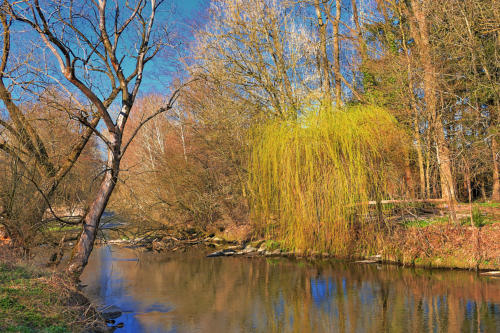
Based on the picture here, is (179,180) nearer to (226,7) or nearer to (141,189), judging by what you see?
(141,189)

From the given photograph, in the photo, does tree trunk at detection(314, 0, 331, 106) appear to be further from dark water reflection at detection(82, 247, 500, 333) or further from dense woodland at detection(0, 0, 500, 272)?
dark water reflection at detection(82, 247, 500, 333)

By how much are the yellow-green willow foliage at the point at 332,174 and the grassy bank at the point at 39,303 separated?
23.5 ft

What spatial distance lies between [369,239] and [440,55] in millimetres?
6609

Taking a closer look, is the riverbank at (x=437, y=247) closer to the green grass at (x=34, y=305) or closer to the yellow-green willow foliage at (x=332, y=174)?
the yellow-green willow foliage at (x=332, y=174)

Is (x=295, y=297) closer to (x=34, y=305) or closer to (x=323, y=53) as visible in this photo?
(x=34, y=305)

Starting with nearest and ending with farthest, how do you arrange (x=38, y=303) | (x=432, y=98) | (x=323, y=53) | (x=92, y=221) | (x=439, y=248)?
(x=38, y=303)
(x=92, y=221)
(x=439, y=248)
(x=432, y=98)
(x=323, y=53)

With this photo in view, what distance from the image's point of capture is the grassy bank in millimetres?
5996

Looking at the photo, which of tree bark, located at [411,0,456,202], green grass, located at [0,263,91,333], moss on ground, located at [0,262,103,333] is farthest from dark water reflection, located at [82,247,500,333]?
tree bark, located at [411,0,456,202]

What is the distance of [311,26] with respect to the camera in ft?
65.0

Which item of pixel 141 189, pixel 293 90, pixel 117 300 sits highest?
pixel 293 90

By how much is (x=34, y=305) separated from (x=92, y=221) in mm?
2925

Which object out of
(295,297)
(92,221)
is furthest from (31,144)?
(295,297)

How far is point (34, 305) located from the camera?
6582 millimetres

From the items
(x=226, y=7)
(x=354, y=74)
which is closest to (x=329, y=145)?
(x=226, y=7)
